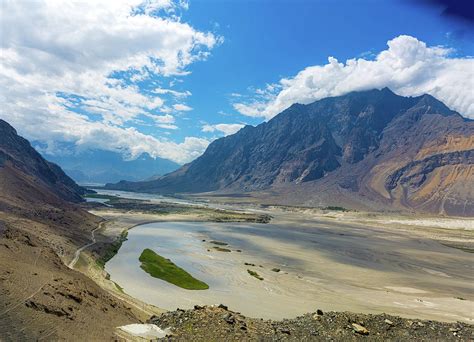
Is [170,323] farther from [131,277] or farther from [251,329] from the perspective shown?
[131,277]

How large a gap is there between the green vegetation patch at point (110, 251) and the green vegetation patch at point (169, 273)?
6.91 metres

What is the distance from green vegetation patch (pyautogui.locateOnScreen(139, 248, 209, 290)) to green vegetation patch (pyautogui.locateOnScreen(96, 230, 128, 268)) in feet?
22.7

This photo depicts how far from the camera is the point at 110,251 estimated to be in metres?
84.6

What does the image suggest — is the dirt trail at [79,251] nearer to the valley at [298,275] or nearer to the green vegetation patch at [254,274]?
the valley at [298,275]

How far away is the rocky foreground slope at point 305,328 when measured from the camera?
29469 mm

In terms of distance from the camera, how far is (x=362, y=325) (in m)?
31.9

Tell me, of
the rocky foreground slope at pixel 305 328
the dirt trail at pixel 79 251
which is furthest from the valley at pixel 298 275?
the rocky foreground slope at pixel 305 328

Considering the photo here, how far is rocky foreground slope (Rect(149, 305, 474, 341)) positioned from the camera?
29469mm

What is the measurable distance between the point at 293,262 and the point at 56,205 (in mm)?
81789

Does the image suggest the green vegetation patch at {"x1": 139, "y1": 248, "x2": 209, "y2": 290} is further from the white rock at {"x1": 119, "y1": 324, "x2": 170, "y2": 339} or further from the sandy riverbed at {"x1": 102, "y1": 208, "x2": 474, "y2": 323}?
the white rock at {"x1": 119, "y1": 324, "x2": 170, "y2": 339}

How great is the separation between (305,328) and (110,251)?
207ft

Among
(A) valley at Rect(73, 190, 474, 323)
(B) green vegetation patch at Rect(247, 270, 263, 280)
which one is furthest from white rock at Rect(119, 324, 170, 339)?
(B) green vegetation patch at Rect(247, 270, 263, 280)

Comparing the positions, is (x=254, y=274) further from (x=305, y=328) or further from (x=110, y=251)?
(x=305, y=328)

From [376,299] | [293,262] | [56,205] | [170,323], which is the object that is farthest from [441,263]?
[56,205]
